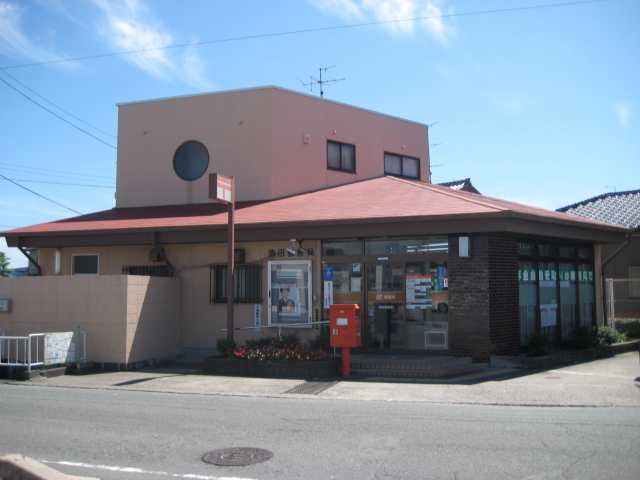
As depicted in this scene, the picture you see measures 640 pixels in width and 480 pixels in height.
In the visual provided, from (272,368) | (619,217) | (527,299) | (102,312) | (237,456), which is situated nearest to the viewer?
(237,456)

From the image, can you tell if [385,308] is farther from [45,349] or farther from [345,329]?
[45,349]

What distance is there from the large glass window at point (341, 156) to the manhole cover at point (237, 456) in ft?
46.4

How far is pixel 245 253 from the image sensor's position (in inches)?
634

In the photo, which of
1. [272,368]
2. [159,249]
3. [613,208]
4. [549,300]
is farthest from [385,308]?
[613,208]

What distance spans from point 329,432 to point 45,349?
807 centimetres

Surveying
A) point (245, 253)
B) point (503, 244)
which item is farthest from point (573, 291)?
point (245, 253)

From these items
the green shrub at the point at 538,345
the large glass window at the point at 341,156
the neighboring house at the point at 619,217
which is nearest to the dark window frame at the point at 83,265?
the large glass window at the point at 341,156

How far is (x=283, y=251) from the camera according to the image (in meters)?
15.8

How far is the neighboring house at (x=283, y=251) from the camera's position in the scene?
1412 centimetres

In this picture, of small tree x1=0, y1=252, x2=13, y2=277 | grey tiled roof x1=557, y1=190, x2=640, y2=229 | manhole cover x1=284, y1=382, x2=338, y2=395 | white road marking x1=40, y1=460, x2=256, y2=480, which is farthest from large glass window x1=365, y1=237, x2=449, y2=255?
small tree x1=0, y1=252, x2=13, y2=277

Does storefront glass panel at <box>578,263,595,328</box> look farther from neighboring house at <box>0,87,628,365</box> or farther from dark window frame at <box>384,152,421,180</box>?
dark window frame at <box>384,152,421,180</box>

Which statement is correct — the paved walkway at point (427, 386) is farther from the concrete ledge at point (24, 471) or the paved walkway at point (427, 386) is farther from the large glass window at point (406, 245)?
the concrete ledge at point (24, 471)

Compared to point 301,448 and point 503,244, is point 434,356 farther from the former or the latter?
point 301,448

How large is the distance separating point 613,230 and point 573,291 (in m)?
2.07
